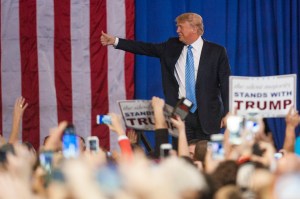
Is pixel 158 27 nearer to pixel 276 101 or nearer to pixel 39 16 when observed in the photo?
pixel 39 16

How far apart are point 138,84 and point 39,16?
1.27 meters

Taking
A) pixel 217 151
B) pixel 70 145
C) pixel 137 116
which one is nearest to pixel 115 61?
pixel 137 116

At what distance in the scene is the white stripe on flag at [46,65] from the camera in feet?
29.6

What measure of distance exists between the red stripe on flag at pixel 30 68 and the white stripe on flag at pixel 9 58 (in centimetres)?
5

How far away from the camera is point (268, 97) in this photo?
584cm

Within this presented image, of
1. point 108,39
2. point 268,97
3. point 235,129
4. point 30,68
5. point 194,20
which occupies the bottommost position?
point 235,129

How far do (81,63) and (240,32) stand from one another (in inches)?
67.0

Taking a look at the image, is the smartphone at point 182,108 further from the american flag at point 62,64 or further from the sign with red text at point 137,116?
the american flag at point 62,64

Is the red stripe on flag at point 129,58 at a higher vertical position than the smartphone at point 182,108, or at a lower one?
higher

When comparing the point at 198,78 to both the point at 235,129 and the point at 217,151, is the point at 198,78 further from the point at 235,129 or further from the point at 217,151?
the point at 217,151

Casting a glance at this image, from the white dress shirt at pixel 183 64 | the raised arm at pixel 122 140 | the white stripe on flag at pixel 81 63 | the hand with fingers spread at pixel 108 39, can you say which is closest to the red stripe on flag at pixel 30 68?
the white stripe on flag at pixel 81 63

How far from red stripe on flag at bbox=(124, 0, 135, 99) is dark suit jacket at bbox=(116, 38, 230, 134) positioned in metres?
1.73

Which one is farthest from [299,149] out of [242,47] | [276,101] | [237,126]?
[242,47]

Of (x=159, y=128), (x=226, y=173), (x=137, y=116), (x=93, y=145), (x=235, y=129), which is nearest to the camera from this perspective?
(x=226, y=173)
